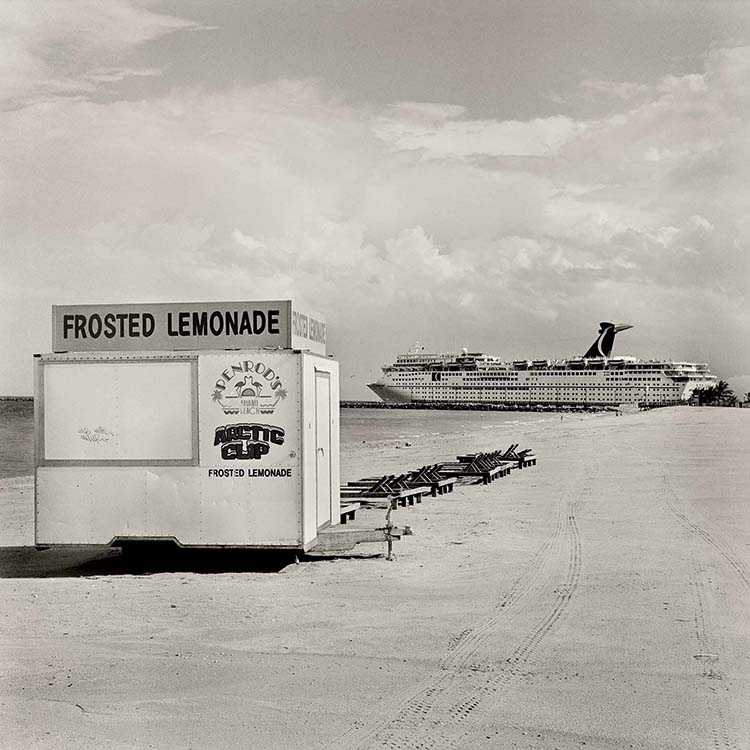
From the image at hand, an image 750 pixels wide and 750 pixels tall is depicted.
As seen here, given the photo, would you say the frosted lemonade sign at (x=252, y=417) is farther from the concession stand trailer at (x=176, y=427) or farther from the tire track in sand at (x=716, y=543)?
the tire track in sand at (x=716, y=543)

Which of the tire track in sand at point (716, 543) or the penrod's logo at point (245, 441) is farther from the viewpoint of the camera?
the penrod's logo at point (245, 441)

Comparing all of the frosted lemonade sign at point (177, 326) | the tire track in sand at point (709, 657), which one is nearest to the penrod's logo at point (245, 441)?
the frosted lemonade sign at point (177, 326)

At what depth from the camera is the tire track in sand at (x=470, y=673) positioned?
5266 mm

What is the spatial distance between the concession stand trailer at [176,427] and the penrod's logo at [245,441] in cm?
1

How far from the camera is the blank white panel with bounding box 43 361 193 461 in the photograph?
10078 mm

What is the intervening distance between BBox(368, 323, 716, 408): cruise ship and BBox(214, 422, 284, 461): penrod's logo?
130 meters

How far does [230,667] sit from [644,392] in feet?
447

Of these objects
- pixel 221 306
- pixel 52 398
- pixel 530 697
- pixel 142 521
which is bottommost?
pixel 530 697

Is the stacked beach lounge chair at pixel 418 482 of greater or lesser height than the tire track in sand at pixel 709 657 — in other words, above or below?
above

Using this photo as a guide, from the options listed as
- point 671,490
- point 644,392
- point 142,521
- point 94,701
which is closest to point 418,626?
point 94,701

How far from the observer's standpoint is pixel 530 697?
19.4 feet

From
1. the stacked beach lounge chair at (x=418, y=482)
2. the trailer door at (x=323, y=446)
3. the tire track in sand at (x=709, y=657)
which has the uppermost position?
the trailer door at (x=323, y=446)

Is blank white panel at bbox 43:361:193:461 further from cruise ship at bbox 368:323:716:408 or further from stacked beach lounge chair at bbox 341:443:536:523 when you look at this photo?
cruise ship at bbox 368:323:716:408

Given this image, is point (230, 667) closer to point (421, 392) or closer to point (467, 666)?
point (467, 666)
